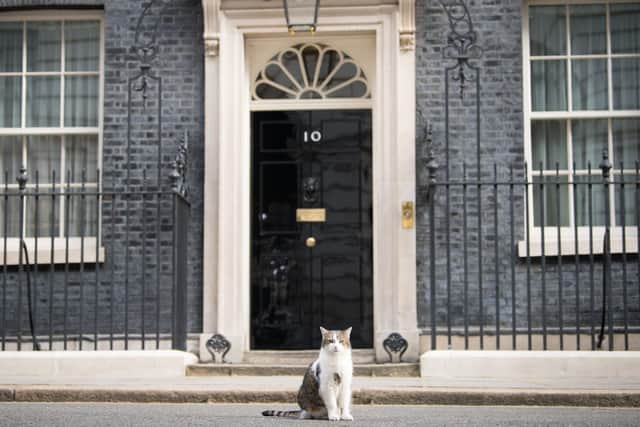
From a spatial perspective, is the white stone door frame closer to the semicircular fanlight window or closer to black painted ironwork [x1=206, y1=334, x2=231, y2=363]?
black painted ironwork [x1=206, y1=334, x2=231, y2=363]

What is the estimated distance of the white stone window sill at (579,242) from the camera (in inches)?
438

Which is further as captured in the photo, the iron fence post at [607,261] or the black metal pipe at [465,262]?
the black metal pipe at [465,262]

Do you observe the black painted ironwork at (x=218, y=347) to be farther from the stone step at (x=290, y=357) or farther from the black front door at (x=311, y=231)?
the black front door at (x=311, y=231)

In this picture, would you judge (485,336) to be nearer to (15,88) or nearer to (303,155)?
(303,155)

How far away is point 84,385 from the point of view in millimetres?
→ 9477

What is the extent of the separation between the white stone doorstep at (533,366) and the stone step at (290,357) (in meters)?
1.06

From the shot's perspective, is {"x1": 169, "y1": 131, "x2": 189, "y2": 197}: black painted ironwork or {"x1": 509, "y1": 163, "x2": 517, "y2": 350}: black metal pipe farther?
{"x1": 169, "y1": 131, "x2": 189, "y2": 197}: black painted ironwork

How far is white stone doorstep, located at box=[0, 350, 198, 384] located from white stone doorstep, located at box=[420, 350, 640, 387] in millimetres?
2322

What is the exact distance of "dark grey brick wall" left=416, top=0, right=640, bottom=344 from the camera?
11.1m

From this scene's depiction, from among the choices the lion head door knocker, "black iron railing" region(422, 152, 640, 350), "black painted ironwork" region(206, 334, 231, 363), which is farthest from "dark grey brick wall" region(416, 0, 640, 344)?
"black painted ironwork" region(206, 334, 231, 363)

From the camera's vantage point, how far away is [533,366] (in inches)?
397

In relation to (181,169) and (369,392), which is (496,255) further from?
(181,169)

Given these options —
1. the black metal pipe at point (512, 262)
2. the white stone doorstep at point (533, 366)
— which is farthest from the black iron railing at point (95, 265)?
the black metal pipe at point (512, 262)

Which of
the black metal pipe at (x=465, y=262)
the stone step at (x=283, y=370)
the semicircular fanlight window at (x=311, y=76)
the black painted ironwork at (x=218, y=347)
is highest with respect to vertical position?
the semicircular fanlight window at (x=311, y=76)
